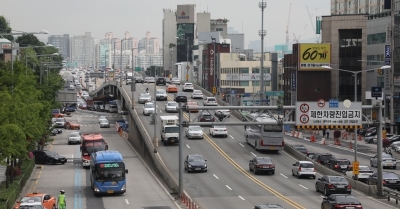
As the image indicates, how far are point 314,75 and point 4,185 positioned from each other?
84.7 metres

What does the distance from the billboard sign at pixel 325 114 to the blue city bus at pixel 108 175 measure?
12.0 meters

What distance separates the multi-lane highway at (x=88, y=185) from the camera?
50.2m

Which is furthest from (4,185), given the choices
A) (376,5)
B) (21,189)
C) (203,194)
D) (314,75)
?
(376,5)

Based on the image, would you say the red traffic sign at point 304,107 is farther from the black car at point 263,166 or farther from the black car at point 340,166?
the black car at point 340,166

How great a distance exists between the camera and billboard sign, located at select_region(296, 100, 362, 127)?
171 feet

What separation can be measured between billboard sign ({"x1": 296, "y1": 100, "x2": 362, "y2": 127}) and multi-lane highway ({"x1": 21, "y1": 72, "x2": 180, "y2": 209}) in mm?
9956

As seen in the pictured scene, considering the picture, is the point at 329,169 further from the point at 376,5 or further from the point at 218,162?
the point at 376,5

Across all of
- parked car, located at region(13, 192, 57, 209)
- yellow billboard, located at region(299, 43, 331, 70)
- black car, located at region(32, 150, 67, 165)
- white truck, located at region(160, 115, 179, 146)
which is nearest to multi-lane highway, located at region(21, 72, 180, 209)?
black car, located at region(32, 150, 67, 165)

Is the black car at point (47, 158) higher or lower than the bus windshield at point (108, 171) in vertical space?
lower

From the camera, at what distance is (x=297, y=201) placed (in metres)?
50.5

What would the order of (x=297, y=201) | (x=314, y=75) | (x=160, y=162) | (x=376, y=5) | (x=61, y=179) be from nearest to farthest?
(x=297, y=201) → (x=61, y=179) → (x=160, y=162) → (x=314, y=75) → (x=376, y=5)

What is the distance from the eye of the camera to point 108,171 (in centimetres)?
5253

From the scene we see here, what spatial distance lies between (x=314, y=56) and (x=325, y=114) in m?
78.4

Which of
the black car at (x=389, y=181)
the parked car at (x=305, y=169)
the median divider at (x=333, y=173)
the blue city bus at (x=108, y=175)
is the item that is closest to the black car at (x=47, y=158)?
the median divider at (x=333, y=173)
